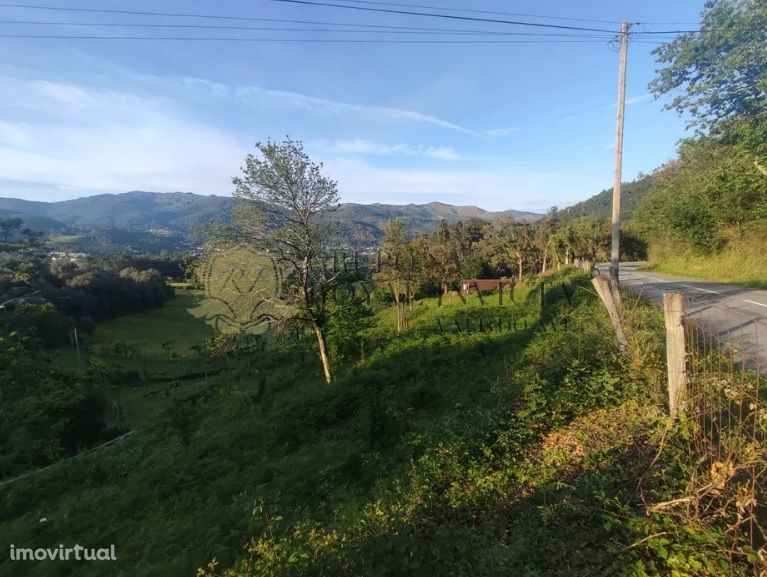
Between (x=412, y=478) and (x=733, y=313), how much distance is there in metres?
8.72

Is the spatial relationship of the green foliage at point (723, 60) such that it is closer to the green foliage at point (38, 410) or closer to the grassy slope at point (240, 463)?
the grassy slope at point (240, 463)

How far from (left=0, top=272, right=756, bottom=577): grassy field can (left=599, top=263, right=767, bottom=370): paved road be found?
134 centimetres

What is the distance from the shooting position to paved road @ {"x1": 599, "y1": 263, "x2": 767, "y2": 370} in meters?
6.23

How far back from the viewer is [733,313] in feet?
28.0

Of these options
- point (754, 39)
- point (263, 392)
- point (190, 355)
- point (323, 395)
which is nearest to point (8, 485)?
point (263, 392)

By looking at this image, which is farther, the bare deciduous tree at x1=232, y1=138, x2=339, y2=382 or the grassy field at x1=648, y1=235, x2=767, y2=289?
the grassy field at x1=648, y1=235, x2=767, y2=289

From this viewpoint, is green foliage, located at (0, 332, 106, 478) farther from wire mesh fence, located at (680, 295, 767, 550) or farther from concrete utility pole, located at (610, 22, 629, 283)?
concrete utility pole, located at (610, 22, 629, 283)

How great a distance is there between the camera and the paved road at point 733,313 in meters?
6.23

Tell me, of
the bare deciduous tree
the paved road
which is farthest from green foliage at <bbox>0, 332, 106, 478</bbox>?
the paved road

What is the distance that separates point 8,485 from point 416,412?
12.1 meters

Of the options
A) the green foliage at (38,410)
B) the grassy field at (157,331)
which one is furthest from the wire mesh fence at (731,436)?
the grassy field at (157,331)

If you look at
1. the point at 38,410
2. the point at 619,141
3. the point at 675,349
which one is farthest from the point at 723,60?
the point at 38,410

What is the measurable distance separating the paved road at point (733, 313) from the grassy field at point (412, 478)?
134 cm

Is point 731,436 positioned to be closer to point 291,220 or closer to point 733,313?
point 733,313
